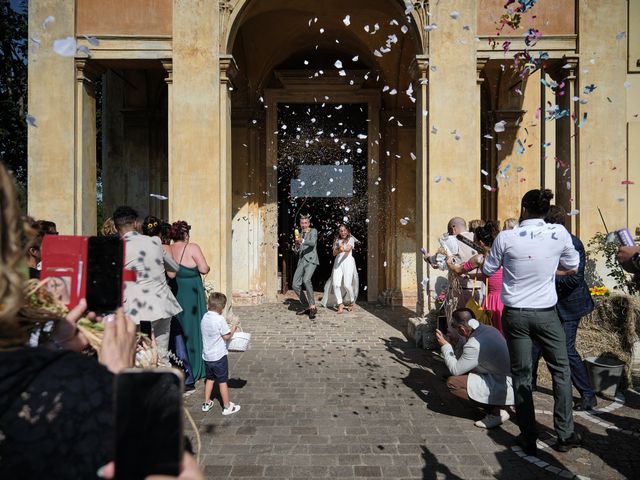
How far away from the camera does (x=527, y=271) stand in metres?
3.44

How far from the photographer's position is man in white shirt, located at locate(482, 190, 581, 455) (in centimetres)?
344

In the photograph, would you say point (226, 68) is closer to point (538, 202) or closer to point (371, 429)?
point (538, 202)

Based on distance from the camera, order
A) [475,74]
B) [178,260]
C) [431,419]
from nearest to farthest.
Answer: [431,419] < [178,260] < [475,74]

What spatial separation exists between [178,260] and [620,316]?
519 cm

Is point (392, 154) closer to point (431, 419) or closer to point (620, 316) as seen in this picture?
point (620, 316)

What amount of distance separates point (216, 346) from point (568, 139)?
643 cm

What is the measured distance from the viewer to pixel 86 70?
289 inches

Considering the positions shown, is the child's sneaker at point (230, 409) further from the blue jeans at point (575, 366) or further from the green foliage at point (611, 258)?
the green foliage at point (611, 258)

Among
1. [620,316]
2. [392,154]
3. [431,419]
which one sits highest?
[392,154]

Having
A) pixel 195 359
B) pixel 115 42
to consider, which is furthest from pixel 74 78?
pixel 195 359

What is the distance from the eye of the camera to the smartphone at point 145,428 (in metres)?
0.85

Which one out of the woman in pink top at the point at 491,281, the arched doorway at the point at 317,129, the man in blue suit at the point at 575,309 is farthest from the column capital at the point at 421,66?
the man in blue suit at the point at 575,309

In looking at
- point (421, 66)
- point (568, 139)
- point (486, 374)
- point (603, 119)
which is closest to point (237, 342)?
point (486, 374)

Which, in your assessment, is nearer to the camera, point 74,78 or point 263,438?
point 263,438
